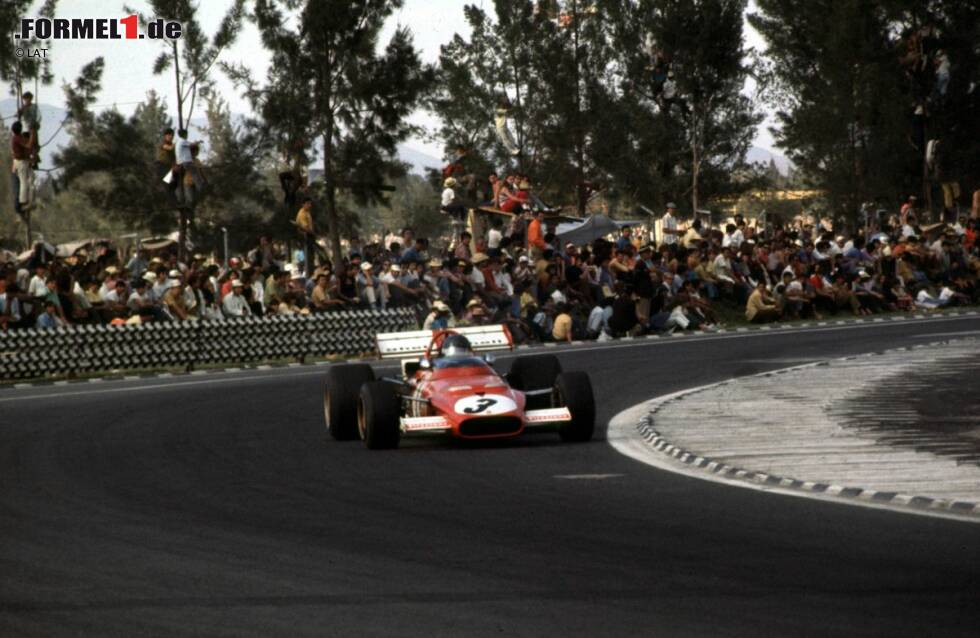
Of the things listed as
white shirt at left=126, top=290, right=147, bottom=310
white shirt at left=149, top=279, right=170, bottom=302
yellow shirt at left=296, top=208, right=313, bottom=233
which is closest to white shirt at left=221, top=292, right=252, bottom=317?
white shirt at left=149, top=279, right=170, bottom=302

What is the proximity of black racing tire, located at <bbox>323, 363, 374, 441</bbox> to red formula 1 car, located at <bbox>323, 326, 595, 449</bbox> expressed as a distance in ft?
0.03

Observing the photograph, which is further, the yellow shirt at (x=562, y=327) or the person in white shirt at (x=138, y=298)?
the yellow shirt at (x=562, y=327)

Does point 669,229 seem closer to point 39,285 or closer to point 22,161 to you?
point 22,161

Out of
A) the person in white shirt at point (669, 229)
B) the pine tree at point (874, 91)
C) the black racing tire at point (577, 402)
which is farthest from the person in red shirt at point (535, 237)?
the pine tree at point (874, 91)

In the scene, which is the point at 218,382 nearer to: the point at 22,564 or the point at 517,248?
the point at 517,248

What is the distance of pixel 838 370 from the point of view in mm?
25703

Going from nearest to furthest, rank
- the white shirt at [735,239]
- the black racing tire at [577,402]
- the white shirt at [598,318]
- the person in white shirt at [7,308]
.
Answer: the black racing tire at [577,402]
the person in white shirt at [7,308]
the white shirt at [598,318]
the white shirt at [735,239]

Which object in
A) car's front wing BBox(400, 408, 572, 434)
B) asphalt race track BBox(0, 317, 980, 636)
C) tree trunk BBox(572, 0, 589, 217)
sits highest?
tree trunk BBox(572, 0, 589, 217)

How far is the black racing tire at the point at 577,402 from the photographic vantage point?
17.3 m

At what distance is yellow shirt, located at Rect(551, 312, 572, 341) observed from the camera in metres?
33.8

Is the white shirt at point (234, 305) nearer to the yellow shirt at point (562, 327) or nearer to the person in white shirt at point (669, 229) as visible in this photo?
the yellow shirt at point (562, 327)

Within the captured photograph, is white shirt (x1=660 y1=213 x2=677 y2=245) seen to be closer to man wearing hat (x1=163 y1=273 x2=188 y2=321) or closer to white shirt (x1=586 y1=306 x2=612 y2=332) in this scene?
white shirt (x1=586 y1=306 x2=612 y2=332)

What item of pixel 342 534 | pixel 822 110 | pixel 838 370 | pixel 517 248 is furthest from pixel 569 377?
pixel 822 110

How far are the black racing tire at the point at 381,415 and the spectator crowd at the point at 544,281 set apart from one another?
8868 millimetres
